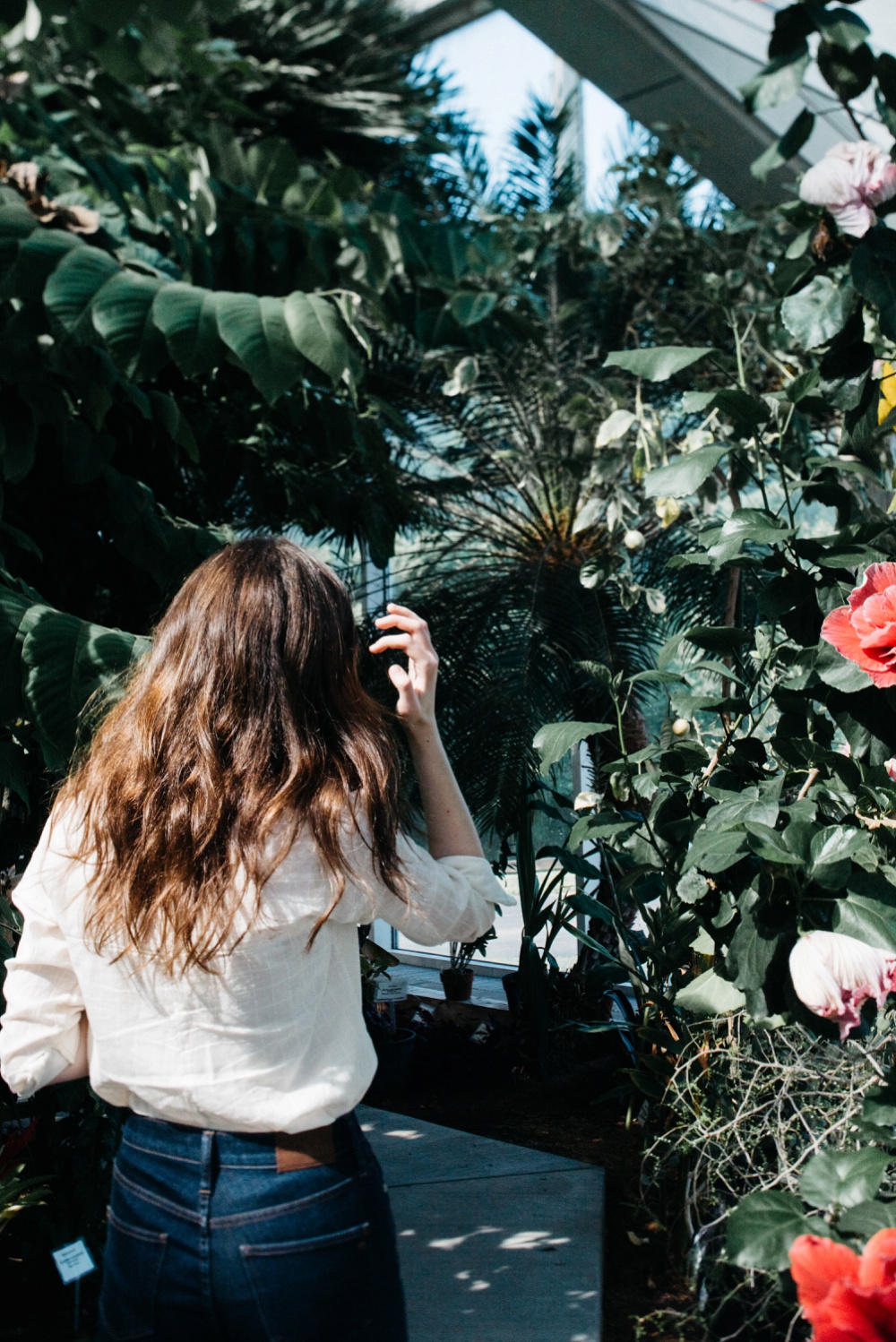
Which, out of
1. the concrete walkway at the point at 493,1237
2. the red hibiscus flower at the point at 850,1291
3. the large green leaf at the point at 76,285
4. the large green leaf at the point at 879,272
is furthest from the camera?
the concrete walkway at the point at 493,1237

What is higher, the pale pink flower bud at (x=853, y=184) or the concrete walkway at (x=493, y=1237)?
the pale pink flower bud at (x=853, y=184)

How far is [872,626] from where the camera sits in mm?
1325

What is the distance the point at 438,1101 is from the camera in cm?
404

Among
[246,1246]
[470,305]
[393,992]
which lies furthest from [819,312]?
[393,992]

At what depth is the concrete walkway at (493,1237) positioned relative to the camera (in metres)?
2.44

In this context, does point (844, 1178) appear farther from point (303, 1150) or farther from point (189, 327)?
point (189, 327)

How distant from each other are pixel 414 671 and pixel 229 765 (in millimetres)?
238

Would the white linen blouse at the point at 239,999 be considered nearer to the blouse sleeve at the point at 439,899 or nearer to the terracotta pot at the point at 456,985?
the blouse sleeve at the point at 439,899

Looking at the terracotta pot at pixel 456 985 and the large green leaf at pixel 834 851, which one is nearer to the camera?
the large green leaf at pixel 834 851

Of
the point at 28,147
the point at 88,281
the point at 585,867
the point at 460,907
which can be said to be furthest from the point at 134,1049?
the point at 28,147

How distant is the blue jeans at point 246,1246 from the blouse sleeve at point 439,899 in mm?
228

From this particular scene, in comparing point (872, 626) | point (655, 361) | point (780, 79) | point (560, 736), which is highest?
point (780, 79)

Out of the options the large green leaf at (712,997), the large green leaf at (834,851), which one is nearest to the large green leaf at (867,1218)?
the large green leaf at (834,851)

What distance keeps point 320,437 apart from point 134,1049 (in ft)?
7.78
